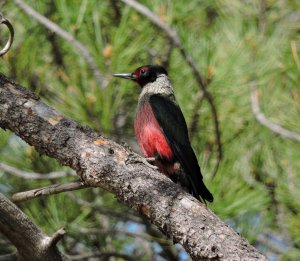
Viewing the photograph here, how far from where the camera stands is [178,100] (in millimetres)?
3498

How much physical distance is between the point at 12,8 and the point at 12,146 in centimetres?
78

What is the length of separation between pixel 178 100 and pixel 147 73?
10.1 inches

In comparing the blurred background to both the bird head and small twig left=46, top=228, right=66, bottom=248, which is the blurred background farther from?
small twig left=46, top=228, right=66, bottom=248

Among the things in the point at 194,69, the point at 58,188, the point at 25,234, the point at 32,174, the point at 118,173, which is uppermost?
the point at 194,69

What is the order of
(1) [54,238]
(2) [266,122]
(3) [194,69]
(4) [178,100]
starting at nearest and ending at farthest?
(1) [54,238]
(3) [194,69]
(2) [266,122]
(4) [178,100]

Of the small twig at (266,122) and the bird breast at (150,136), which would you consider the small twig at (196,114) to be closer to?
the bird breast at (150,136)

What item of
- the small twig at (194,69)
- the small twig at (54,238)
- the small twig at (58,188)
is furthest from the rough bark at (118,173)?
the small twig at (194,69)

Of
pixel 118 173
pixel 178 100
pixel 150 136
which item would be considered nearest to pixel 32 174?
pixel 150 136

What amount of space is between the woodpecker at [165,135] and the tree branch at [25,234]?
3.12ft

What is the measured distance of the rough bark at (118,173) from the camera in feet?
6.17

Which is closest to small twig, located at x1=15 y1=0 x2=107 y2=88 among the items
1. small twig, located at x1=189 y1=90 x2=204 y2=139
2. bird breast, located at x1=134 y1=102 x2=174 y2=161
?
bird breast, located at x1=134 y1=102 x2=174 y2=161

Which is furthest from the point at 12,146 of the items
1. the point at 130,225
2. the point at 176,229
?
the point at 176,229

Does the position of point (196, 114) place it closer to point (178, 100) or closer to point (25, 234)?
point (178, 100)

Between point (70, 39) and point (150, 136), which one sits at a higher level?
point (70, 39)
